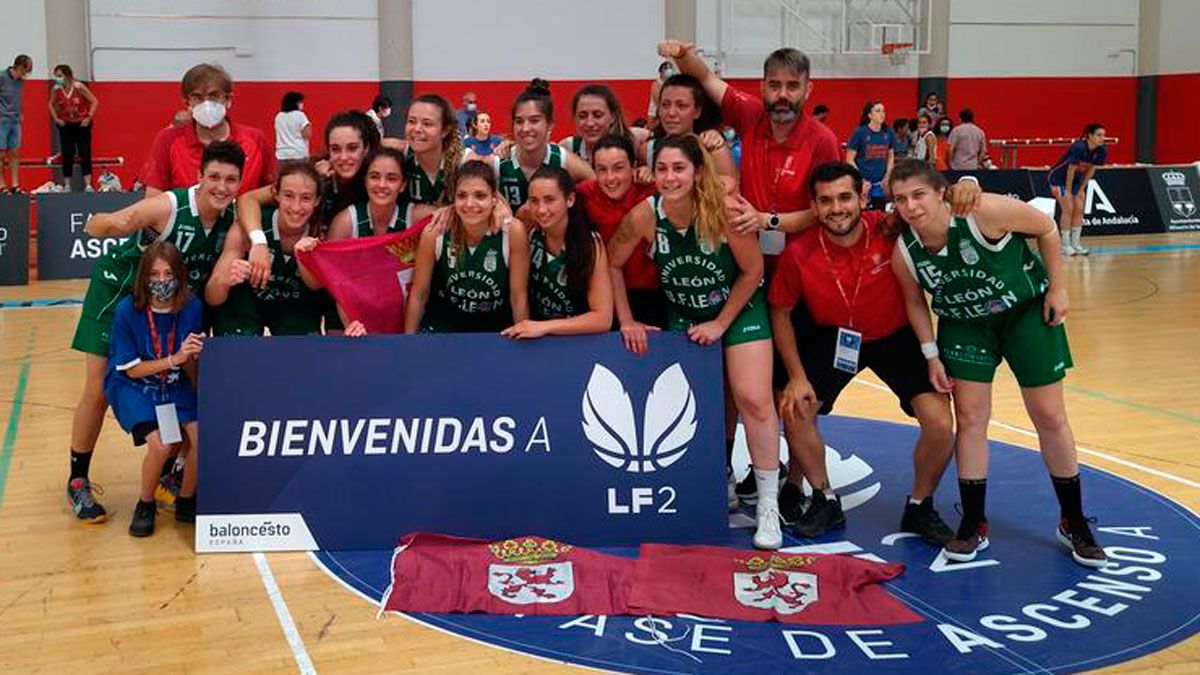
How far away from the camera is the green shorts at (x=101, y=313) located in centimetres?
549

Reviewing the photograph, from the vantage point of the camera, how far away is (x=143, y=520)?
17.4ft

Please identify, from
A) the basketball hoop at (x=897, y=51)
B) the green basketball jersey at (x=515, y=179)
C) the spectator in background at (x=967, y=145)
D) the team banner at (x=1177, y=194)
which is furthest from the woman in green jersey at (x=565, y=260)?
the basketball hoop at (x=897, y=51)

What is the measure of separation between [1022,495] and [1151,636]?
1.68m

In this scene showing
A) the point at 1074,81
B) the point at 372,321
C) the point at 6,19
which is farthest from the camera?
the point at 1074,81

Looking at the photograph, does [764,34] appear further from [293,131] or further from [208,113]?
[208,113]

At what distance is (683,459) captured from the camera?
5117 mm

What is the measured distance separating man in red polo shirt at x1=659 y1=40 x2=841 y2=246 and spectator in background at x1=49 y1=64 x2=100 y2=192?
1406 centimetres

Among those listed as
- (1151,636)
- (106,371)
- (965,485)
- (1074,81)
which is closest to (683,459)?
(965,485)

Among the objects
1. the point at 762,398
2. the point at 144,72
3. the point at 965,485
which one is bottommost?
the point at 965,485

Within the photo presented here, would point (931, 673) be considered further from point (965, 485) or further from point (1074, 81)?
point (1074, 81)

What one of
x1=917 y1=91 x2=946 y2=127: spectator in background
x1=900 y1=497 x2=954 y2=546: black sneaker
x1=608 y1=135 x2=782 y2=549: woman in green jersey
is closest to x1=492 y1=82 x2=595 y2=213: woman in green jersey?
x1=608 y1=135 x2=782 y2=549: woman in green jersey

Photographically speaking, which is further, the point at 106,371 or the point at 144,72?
the point at 144,72

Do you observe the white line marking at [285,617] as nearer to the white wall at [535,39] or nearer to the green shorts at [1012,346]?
the green shorts at [1012,346]

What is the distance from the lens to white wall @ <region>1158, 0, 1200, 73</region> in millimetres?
24922
